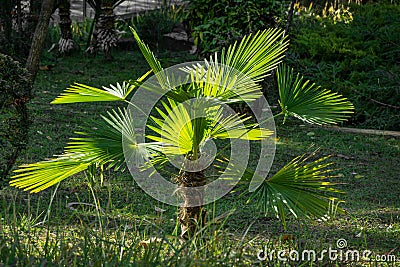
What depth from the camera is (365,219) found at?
4496 mm

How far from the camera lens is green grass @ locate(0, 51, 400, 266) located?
279 cm

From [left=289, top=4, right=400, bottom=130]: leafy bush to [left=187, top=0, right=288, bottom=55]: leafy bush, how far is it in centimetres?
137

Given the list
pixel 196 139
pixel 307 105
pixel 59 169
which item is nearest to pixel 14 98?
pixel 59 169

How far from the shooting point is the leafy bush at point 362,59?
782 cm

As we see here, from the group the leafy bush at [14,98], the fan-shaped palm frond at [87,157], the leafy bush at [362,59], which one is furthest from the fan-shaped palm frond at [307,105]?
the leafy bush at [362,59]

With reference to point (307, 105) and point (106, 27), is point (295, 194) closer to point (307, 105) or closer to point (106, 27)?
point (307, 105)

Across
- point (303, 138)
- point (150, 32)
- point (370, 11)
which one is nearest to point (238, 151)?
point (303, 138)

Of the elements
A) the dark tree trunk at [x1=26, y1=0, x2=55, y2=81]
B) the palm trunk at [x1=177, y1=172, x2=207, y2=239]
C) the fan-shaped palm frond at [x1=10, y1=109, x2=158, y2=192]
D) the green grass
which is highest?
the dark tree trunk at [x1=26, y1=0, x2=55, y2=81]

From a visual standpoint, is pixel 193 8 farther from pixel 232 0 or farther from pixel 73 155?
pixel 73 155

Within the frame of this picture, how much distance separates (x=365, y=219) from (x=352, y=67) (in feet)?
15.5

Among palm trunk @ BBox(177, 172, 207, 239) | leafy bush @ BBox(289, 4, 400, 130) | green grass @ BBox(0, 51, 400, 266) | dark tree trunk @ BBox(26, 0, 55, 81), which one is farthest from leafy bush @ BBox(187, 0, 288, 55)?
palm trunk @ BBox(177, 172, 207, 239)

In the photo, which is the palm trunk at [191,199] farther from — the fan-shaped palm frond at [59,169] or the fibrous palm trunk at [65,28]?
the fibrous palm trunk at [65,28]

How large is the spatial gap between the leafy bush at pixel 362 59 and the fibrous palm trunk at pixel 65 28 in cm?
381

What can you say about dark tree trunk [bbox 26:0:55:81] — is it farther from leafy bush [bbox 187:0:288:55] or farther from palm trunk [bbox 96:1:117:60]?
palm trunk [bbox 96:1:117:60]
